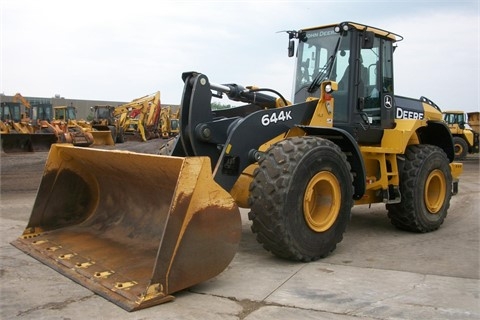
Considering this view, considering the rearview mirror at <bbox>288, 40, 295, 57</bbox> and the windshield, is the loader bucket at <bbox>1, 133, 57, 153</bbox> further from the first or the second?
the windshield

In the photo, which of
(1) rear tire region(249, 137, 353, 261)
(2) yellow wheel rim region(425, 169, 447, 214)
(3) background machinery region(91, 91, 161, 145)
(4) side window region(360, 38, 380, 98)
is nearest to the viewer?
(1) rear tire region(249, 137, 353, 261)

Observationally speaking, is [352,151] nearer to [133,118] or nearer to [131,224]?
[131,224]

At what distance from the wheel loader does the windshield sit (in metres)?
0.02

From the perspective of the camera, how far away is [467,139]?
2131cm

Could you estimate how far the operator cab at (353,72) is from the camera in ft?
19.4

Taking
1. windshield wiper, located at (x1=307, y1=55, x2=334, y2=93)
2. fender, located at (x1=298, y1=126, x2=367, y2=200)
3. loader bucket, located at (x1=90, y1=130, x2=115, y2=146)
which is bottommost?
fender, located at (x1=298, y1=126, x2=367, y2=200)

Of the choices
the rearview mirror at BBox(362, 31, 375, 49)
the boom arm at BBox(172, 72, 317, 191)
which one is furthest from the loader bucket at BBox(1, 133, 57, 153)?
the rearview mirror at BBox(362, 31, 375, 49)

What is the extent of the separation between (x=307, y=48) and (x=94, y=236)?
3.66 m

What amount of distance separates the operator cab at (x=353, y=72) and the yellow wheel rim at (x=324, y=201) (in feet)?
4.14

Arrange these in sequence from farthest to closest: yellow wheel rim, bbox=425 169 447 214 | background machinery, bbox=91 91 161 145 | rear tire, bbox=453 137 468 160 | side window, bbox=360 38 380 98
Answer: background machinery, bbox=91 91 161 145 → rear tire, bbox=453 137 468 160 → yellow wheel rim, bbox=425 169 447 214 → side window, bbox=360 38 380 98

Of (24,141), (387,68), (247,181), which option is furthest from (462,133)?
(247,181)

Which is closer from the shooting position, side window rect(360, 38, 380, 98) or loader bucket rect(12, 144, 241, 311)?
loader bucket rect(12, 144, 241, 311)

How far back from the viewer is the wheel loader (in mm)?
3713

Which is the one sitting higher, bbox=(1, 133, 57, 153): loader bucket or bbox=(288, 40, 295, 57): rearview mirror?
bbox=(288, 40, 295, 57): rearview mirror
